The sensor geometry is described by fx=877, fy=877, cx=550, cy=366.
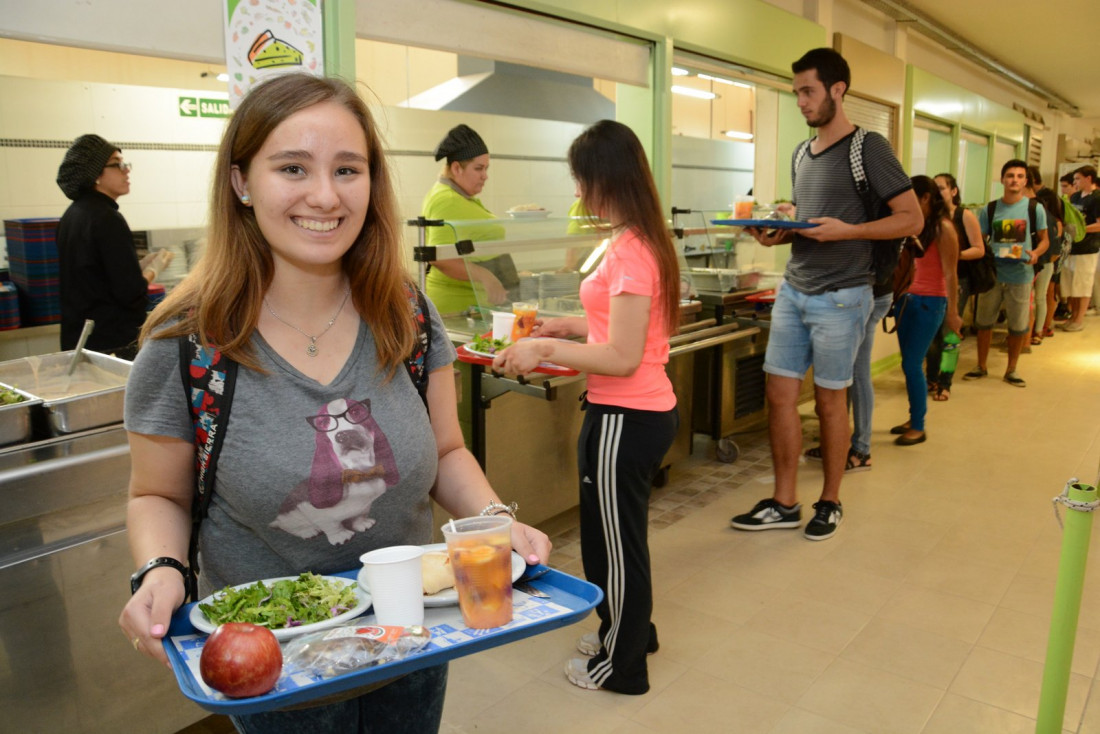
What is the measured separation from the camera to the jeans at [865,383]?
14.0 ft

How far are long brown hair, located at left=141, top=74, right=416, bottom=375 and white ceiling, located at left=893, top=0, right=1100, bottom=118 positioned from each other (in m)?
7.11

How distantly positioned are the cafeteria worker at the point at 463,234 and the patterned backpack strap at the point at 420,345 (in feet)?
6.54

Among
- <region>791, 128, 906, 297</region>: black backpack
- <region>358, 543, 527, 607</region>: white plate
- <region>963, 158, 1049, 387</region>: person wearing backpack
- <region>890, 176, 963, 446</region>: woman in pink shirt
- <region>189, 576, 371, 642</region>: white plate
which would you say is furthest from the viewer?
<region>963, 158, 1049, 387</region>: person wearing backpack

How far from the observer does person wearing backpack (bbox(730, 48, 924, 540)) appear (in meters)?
3.62

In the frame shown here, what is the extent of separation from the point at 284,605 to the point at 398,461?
264 millimetres

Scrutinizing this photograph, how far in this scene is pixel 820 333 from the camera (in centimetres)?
372

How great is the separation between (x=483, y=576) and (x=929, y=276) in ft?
15.6

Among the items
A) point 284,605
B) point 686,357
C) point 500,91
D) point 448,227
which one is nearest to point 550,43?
point 448,227

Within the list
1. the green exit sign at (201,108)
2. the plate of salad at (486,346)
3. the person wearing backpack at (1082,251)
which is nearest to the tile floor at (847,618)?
the plate of salad at (486,346)

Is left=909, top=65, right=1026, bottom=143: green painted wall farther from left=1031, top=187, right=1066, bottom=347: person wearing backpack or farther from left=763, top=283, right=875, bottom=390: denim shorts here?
left=763, top=283, right=875, bottom=390: denim shorts

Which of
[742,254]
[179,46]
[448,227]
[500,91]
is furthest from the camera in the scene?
[500,91]

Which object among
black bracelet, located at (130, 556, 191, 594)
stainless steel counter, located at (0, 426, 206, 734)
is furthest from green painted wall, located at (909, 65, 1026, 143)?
black bracelet, located at (130, 556, 191, 594)

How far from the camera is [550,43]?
4082 millimetres

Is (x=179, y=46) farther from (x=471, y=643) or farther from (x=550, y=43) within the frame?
(x=471, y=643)
